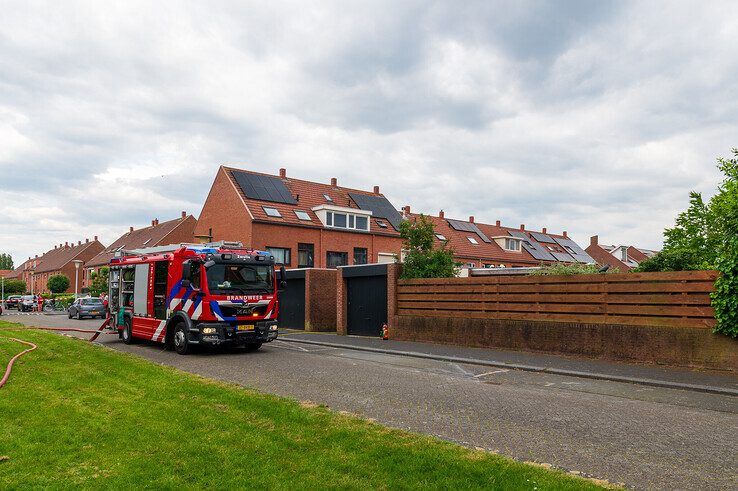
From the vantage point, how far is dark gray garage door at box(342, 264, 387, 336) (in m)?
20.1

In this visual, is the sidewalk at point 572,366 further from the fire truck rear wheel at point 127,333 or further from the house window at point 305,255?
the house window at point 305,255

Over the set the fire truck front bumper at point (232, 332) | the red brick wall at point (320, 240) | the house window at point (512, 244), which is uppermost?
the house window at point (512, 244)

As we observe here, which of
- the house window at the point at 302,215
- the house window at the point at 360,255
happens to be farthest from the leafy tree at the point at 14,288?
the house window at the point at 360,255

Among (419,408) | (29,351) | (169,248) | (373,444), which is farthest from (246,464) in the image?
(169,248)

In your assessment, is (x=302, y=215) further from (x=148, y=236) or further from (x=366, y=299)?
(x=148, y=236)

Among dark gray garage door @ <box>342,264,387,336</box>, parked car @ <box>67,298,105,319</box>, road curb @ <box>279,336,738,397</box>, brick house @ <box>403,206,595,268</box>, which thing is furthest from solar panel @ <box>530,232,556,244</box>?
road curb @ <box>279,336,738,397</box>

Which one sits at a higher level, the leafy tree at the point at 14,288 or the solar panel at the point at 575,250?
the solar panel at the point at 575,250

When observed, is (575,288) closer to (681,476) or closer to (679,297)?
(679,297)

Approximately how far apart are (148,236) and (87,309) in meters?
36.2

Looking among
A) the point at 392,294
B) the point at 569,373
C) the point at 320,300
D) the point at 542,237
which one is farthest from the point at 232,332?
the point at 542,237

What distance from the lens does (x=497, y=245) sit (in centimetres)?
5612

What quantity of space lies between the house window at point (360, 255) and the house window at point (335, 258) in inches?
37.2

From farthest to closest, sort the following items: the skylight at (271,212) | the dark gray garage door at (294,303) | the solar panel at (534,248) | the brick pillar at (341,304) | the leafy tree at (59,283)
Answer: the leafy tree at (59,283), the solar panel at (534,248), the skylight at (271,212), the dark gray garage door at (294,303), the brick pillar at (341,304)

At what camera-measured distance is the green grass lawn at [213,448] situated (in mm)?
4539
